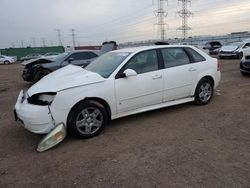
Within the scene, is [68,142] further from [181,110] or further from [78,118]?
[181,110]

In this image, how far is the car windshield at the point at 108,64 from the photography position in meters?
5.03

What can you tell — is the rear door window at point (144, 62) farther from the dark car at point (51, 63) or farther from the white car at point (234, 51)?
the white car at point (234, 51)

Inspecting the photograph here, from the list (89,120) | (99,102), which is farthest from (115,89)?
(89,120)

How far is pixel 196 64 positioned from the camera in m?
6.12

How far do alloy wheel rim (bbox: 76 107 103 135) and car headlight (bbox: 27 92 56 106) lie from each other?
21.7 inches

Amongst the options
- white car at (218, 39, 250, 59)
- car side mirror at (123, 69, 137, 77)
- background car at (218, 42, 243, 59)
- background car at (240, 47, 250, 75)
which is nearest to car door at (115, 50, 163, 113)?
car side mirror at (123, 69, 137, 77)

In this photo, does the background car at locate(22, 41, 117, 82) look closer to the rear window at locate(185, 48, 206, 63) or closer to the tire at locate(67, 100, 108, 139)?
the rear window at locate(185, 48, 206, 63)

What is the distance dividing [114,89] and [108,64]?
2.52 ft

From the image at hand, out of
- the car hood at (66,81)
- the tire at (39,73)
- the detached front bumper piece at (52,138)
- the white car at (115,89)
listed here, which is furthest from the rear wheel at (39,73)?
the detached front bumper piece at (52,138)

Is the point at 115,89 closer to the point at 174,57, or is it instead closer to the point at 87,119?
the point at 87,119

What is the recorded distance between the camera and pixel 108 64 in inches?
210

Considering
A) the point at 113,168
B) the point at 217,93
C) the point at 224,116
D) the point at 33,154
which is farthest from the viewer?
the point at 217,93

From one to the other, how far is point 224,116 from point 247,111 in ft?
2.25

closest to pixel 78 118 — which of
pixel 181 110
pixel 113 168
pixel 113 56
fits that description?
pixel 113 168
